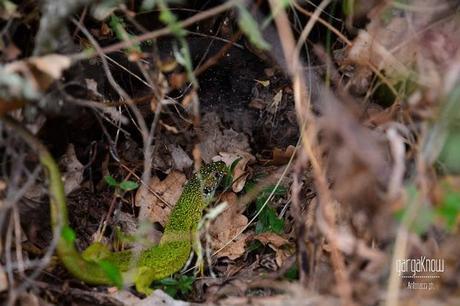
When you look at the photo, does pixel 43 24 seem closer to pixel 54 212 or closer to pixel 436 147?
pixel 54 212

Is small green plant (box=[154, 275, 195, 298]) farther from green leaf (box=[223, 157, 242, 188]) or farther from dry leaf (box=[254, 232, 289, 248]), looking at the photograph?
green leaf (box=[223, 157, 242, 188])

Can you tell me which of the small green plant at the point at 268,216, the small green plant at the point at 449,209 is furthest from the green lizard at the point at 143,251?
the small green plant at the point at 449,209

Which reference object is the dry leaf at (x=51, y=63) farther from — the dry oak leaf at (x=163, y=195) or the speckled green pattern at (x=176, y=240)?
the dry oak leaf at (x=163, y=195)

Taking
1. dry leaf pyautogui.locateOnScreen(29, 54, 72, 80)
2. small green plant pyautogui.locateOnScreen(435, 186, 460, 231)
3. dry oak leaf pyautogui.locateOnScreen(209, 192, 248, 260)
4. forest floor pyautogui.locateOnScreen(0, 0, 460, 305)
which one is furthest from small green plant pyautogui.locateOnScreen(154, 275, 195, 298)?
small green plant pyautogui.locateOnScreen(435, 186, 460, 231)

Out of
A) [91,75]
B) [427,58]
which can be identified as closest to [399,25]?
[427,58]

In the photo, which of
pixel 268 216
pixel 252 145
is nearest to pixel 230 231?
pixel 268 216
